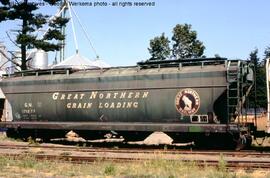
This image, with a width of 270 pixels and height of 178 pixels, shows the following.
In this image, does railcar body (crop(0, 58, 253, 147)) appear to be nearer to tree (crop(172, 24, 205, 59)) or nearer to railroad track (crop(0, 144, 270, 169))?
railroad track (crop(0, 144, 270, 169))

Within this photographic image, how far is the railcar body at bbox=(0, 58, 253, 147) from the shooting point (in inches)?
716

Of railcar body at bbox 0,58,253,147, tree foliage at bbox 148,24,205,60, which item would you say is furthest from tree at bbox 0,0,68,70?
tree foliage at bbox 148,24,205,60

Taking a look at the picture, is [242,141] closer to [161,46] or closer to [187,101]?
[187,101]

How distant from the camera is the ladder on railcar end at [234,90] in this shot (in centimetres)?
1770

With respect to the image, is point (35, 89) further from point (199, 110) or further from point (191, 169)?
point (191, 169)

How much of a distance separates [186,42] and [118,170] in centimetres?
4843

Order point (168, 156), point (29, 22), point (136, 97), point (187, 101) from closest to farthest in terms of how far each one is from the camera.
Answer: point (168, 156) < point (187, 101) < point (136, 97) < point (29, 22)

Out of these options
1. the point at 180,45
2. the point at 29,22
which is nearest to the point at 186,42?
the point at 180,45

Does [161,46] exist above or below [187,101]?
above

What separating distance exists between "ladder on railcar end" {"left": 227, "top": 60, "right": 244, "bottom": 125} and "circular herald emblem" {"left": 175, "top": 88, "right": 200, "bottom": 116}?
1368 millimetres

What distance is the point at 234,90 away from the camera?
706 inches

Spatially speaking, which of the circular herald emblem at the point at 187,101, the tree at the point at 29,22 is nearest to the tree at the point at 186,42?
the tree at the point at 29,22

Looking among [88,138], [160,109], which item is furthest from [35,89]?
[160,109]

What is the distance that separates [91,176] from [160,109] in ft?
28.6
